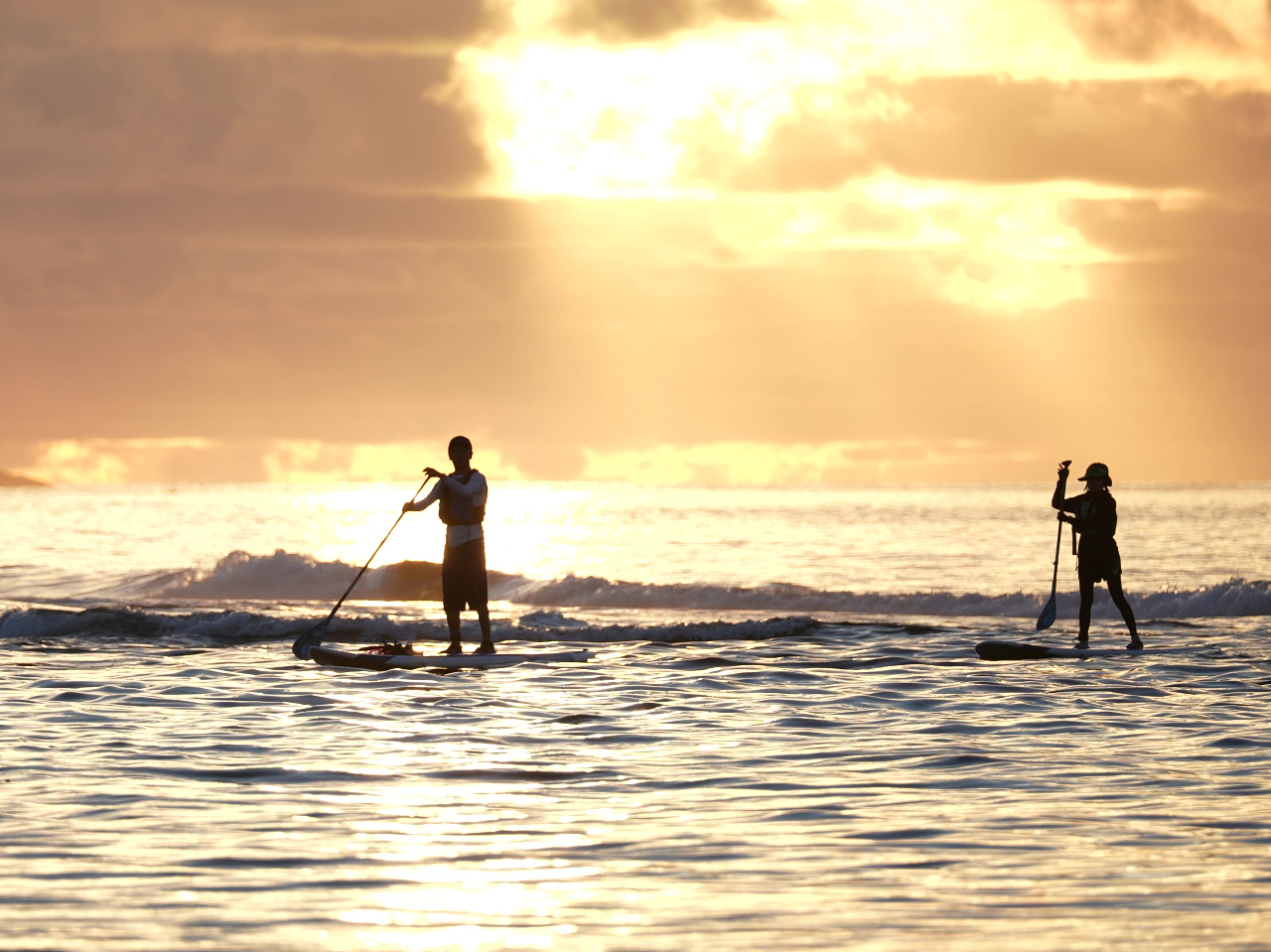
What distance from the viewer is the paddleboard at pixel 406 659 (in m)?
16.6

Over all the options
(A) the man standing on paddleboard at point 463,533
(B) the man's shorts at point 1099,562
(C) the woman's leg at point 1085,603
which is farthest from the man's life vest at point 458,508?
(C) the woman's leg at point 1085,603

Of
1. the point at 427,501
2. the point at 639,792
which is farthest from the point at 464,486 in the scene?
the point at 639,792

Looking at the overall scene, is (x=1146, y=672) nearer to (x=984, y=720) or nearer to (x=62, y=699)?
(x=984, y=720)

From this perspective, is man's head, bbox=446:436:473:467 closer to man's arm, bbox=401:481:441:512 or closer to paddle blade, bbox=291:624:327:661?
man's arm, bbox=401:481:441:512

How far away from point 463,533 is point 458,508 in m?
0.32

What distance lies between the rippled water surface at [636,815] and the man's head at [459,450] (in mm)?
2970

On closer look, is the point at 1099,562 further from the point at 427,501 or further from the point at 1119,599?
the point at 427,501

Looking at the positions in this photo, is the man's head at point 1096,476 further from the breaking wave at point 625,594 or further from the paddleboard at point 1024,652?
the breaking wave at point 625,594

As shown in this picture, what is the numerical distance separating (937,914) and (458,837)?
2.61 meters

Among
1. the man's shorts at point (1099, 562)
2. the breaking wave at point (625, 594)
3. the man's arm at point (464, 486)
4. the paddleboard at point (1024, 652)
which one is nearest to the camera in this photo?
the man's arm at point (464, 486)

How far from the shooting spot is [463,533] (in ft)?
55.8

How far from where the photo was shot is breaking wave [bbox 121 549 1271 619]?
31047 millimetres

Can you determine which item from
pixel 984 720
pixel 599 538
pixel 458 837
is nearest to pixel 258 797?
pixel 458 837

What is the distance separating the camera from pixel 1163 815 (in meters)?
8.14
